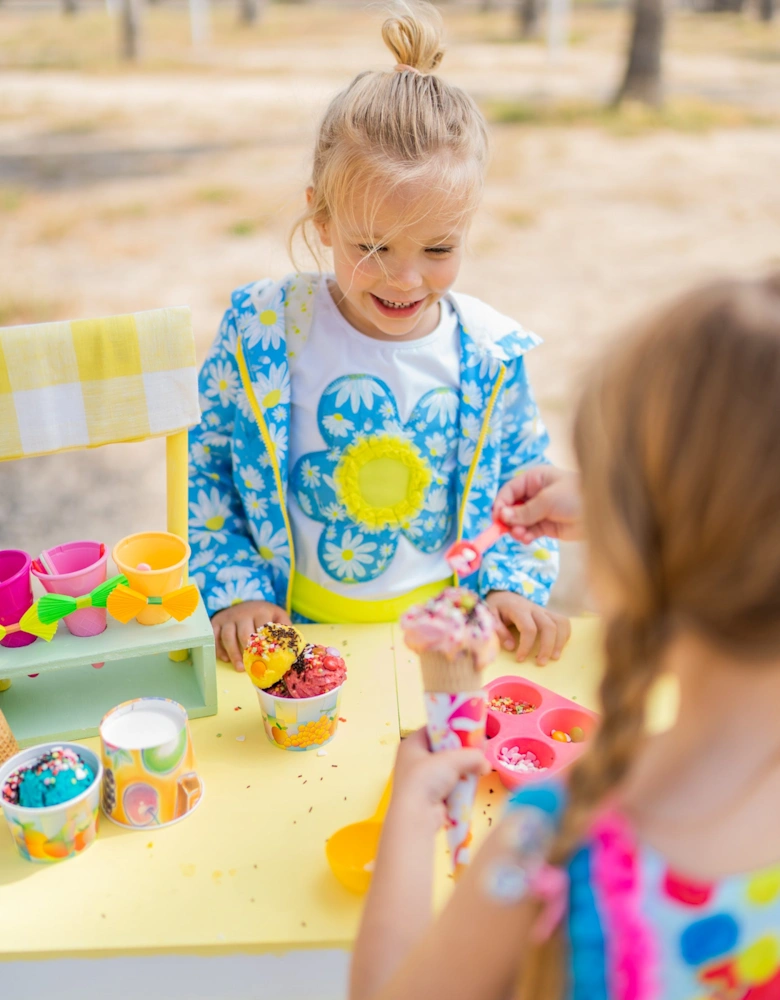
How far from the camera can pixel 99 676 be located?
1310 mm

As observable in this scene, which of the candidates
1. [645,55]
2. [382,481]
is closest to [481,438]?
[382,481]

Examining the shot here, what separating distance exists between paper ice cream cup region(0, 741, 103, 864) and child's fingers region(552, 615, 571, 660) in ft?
2.11

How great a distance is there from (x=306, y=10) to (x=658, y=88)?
9737 mm

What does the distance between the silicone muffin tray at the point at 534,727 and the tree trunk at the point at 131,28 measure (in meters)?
11.9


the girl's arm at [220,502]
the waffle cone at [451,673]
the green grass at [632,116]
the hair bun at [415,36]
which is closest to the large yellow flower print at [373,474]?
the girl's arm at [220,502]

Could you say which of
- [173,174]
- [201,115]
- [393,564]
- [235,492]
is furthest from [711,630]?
[201,115]

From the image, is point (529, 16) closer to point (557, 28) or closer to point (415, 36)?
point (557, 28)

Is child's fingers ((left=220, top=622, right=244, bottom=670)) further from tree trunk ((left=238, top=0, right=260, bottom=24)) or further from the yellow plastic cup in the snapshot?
tree trunk ((left=238, top=0, right=260, bottom=24))

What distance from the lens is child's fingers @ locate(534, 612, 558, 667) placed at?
54.6 inches

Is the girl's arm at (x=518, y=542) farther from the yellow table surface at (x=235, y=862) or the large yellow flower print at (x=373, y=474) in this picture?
the yellow table surface at (x=235, y=862)

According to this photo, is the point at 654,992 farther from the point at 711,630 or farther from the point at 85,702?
the point at 85,702

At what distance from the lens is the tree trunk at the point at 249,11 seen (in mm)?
14453

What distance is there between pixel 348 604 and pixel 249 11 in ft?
49.4

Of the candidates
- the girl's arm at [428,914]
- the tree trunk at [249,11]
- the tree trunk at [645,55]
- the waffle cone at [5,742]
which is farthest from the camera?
the tree trunk at [249,11]
